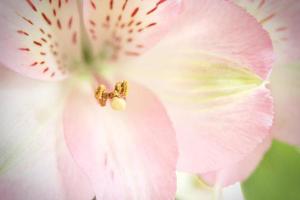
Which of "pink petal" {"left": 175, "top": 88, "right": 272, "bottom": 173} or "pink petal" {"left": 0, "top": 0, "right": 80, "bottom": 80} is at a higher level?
"pink petal" {"left": 0, "top": 0, "right": 80, "bottom": 80}

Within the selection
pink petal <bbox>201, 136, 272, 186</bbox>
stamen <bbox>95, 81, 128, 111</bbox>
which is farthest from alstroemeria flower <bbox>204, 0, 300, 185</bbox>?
stamen <bbox>95, 81, 128, 111</bbox>

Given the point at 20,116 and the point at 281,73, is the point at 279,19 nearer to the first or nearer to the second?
the point at 281,73

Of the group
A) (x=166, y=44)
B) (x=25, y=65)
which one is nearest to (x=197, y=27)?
(x=166, y=44)

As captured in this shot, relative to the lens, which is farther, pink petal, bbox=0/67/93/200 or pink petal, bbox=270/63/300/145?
pink petal, bbox=270/63/300/145

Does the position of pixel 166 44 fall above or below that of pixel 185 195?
above

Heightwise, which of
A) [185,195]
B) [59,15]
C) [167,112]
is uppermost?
[59,15]

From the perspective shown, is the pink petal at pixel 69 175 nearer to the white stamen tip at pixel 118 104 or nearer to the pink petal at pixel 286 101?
the white stamen tip at pixel 118 104

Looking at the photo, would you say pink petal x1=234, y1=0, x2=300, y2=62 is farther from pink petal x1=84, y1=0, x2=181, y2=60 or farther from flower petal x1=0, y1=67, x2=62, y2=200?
flower petal x1=0, y1=67, x2=62, y2=200

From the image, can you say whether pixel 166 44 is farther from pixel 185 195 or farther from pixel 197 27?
pixel 185 195
